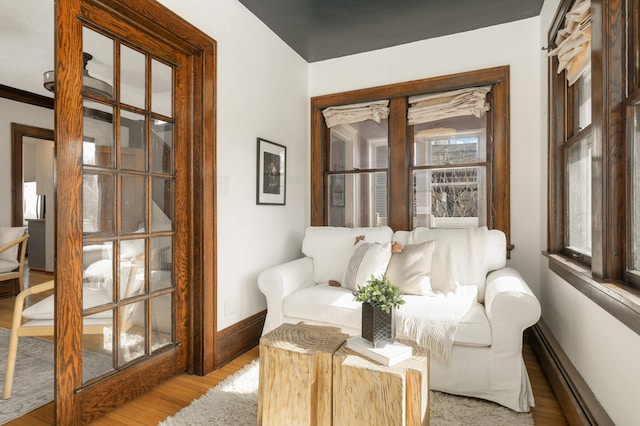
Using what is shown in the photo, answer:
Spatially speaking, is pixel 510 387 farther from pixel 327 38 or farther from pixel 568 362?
pixel 327 38

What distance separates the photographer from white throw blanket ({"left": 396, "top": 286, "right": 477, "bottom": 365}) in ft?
6.24

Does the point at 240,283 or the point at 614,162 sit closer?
the point at 614,162

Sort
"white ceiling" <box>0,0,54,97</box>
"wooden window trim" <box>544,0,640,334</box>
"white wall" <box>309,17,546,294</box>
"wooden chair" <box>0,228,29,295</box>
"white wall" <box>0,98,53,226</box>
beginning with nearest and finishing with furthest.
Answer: "wooden window trim" <box>544,0,640,334</box> → "white ceiling" <box>0,0,54,97</box> → "white wall" <box>309,17,546,294</box> → "wooden chair" <box>0,228,29,295</box> → "white wall" <box>0,98,53,226</box>

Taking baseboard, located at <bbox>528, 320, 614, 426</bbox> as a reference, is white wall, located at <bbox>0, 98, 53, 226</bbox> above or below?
above

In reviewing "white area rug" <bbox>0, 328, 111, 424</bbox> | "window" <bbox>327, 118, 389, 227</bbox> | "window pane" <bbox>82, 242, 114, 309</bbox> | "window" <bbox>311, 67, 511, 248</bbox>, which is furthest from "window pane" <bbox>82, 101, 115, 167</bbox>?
"window" <bbox>327, 118, 389, 227</bbox>

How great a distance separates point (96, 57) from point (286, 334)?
1.67 m

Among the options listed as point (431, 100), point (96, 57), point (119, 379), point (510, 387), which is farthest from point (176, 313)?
point (431, 100)

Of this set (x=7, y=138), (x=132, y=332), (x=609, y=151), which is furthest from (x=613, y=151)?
(x=7, y=138)

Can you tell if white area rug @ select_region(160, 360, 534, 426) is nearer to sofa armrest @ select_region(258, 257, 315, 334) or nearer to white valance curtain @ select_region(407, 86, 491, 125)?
sofa armrest @ select_region(258, 257, 315, 334)

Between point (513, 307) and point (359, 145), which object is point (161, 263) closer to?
point (513, 307)

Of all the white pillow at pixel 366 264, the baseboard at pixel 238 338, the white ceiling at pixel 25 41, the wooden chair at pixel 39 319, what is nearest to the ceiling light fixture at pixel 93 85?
the wooden chair at pixel 39 319

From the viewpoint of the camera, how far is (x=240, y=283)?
258cm

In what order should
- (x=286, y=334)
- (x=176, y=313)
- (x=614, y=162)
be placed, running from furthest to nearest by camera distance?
(x=176, y=313), (x=286, y=334), (x=614, y=162)

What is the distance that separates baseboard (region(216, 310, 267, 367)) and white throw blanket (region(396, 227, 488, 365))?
119cm
